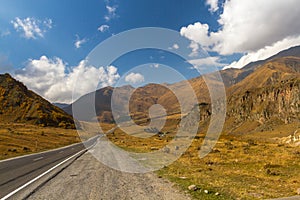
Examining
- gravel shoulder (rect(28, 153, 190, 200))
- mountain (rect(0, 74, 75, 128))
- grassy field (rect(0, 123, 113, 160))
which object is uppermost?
mountain (rect(0, 74, 75, 128))

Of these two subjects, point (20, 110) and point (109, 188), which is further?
point (20, 110)

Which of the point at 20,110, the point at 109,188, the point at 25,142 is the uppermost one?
the point at 20,110

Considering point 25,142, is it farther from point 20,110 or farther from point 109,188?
point 20,110

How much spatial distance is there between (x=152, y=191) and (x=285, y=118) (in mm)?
196339

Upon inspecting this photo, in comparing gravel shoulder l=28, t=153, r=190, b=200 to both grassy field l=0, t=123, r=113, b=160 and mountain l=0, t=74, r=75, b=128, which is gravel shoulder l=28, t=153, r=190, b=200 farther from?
mountain l=0, t=74, r=75, b=128

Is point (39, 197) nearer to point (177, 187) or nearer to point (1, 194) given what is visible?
point (1, 194)

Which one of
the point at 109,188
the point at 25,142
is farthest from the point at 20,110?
the point at 109,188

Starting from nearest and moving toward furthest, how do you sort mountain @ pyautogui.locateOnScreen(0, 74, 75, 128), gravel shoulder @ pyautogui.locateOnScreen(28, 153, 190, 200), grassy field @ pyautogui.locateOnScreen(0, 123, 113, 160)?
gravel shoulder @ pyautogui.locateOnScreen(28, 153, 190, 200) → grassy field @ pyautogui.locateOnScreen(0, 123, 113, 160) → mountain @ pyautogui.locateOnScreen(0, 74, 75, 128)

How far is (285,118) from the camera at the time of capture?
599 ft

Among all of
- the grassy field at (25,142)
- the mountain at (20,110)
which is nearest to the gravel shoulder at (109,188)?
the grassy field at (25,142)

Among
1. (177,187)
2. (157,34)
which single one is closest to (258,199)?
(177,187)

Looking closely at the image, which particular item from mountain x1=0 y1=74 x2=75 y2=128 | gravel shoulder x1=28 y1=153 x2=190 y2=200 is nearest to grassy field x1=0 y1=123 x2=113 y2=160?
gravel shoulder x1=28 y1=153 x2=190 y2=200

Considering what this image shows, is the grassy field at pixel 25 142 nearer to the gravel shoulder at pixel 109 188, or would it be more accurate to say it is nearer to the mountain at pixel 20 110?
the gravel shoulder at pixel 109 188

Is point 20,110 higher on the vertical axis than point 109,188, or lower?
higher
